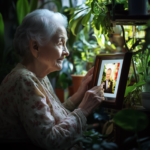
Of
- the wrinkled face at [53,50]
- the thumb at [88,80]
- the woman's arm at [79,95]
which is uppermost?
the wrinkled face at [53,50]

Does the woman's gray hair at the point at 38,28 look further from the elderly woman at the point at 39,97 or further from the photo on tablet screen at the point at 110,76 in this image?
the photo on tablet screen at the point at 110,76

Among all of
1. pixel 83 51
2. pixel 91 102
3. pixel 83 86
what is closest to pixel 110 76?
pixel 91 102

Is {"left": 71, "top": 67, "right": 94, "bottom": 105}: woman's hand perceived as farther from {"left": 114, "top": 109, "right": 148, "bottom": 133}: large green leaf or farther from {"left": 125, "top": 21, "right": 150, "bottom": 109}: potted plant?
{"left": 114, "top": 109, "right": 148, "bottom": 133}: large green leaf

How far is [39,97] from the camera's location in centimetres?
88

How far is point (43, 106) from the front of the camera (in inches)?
34.2

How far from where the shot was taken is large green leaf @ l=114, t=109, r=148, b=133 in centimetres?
57

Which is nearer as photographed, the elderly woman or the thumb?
the elderly woman

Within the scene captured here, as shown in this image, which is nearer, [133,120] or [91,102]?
[133,120]

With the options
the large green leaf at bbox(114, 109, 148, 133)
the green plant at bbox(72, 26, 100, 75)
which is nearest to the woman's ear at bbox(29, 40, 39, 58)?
the large green leaf at bbox(114, 109, 148, 133)

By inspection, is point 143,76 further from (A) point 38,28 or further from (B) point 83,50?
(B) point 83,50

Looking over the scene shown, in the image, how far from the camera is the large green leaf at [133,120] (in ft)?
1.87

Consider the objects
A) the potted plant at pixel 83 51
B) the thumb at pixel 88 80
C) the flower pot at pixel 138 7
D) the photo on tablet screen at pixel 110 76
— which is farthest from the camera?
the potted plant at pixel 83 51

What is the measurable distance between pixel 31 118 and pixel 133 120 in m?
0.48

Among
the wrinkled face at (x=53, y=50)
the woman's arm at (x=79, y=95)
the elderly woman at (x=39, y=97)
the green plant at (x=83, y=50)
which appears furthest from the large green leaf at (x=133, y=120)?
the green plant at (x=83, y=50)
